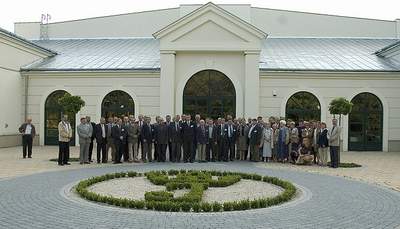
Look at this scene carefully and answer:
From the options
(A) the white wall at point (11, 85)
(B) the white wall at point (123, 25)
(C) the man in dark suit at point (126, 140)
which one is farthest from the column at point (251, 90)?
(B) the white wall at point (123, 25)

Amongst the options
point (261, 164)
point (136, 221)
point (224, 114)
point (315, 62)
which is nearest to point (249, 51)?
point (224, 114)

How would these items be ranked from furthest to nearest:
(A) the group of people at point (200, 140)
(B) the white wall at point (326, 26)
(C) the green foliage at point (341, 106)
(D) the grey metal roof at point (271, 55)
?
1. (B) the white wall at point (326, 26)
2. (D) the grey metal roof at point (271, 55)
3. (C) the green foliage at point (341, 106)
4. (A) the group of people at point (200, 140)

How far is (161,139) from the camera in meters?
17.5

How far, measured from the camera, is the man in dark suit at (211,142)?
17984mm

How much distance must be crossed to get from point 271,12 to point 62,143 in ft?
73.7

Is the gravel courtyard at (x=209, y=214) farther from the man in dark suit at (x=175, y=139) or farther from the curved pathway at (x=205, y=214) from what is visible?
the man in dark suit at (x=175, y=139)

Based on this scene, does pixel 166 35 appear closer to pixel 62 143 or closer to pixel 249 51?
pixel 249 51

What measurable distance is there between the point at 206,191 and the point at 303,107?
1480 centimetres

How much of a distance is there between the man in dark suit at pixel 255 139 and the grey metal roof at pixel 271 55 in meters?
6.91

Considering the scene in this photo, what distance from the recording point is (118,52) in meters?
28.9

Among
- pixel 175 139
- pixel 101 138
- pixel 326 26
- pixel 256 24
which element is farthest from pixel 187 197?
pixel 326 26

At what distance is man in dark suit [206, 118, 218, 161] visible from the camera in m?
18.0

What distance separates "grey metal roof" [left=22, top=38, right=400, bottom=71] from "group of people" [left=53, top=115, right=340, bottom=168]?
6981 millimetres

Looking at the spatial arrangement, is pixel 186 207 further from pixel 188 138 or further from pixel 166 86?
pixel 166 86
